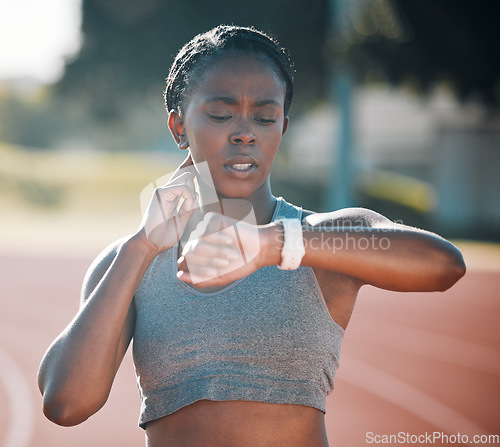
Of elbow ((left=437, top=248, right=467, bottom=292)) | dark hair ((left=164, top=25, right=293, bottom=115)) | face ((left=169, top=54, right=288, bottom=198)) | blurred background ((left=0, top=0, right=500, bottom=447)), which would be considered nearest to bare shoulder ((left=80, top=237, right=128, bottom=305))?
face ((left=169, top=54, right=288, bottom=198))

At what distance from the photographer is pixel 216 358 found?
1.84 m

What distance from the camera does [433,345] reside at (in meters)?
9.16

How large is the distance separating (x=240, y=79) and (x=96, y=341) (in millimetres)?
886

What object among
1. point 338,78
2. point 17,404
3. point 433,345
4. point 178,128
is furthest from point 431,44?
point 178,128

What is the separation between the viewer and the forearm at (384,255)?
1.66m

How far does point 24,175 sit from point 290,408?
31.9m

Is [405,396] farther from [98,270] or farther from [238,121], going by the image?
[238,121]

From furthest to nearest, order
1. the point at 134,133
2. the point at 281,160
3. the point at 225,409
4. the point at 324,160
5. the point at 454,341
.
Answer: the point at 134,133 < the point at 281,160 < the point at 324,160 < the point at 454,341 < the point at 225,409

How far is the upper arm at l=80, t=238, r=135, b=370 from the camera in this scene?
2.02 metres

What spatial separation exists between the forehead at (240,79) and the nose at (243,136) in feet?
0.30

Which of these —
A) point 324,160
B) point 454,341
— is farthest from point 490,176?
point 324,160

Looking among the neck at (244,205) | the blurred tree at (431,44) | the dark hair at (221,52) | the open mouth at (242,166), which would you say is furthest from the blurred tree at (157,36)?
the open mouth at (242,166)

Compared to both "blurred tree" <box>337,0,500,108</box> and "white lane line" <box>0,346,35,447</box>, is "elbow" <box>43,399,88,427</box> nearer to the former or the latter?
"white lane line" <box>0,346,35,447</box>

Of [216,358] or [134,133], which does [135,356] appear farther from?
[134,133]
